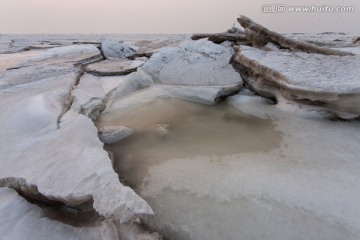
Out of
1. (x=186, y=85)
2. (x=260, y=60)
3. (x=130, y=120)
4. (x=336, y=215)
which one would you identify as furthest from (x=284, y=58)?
(x=336, y=215)

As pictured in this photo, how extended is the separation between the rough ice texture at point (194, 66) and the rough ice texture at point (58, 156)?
72 cm

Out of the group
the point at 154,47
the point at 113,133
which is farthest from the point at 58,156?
the point at 154,47

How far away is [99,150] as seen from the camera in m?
1.48

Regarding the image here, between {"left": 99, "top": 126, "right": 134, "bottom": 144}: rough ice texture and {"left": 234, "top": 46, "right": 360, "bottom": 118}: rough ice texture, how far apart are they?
50.7 inches

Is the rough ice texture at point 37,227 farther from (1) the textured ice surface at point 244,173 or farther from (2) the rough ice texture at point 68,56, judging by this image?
(2) the rough ice texture at point 68,56

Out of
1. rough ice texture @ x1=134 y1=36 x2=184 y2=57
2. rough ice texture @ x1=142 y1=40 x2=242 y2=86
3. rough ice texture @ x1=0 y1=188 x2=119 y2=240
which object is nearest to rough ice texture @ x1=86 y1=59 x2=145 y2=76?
rough ice texture @ x1=142 y1=40 x2=242 y2=86

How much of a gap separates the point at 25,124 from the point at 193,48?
201 centimetres

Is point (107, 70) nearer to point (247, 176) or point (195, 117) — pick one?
point (195, 117)

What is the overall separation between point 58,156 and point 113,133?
527 mm

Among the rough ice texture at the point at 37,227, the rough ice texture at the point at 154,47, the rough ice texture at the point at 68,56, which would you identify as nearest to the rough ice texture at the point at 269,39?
the rough ice texture at the point at 154,47

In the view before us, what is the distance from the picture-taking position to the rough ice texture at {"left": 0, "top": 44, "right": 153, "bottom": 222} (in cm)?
117

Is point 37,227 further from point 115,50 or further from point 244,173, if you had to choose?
point 115,50

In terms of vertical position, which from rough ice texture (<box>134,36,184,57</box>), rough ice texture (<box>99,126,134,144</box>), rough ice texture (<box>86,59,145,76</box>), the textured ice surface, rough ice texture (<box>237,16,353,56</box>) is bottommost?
the textured ice surface

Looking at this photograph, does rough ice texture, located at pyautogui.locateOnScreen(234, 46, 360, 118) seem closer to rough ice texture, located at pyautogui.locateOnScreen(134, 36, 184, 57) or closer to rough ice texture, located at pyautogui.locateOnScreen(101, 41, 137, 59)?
rough ice texture, located at pyautogui.locateOnScreen(134, 36, 184, 57)
